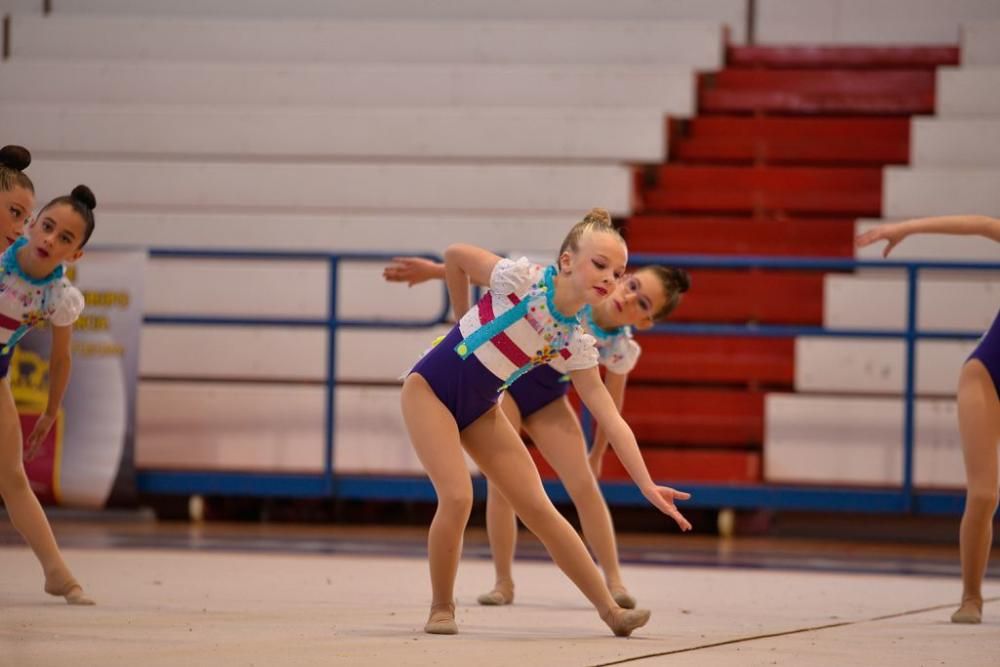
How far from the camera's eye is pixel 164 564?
18.9ft

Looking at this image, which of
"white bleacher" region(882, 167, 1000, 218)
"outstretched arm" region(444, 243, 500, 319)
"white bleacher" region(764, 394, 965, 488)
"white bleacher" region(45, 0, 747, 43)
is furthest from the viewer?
"white bleacher" region(45, 0, 747, 43)

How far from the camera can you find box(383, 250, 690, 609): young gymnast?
15.7 ft

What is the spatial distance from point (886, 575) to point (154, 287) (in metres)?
4.05

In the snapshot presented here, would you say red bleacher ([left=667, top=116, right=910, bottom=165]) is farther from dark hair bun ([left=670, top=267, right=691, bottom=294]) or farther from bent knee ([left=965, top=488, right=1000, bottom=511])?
bent knee ([left=965, top=488, right=1000, bottom=511])

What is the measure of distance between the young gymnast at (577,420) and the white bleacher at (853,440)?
272cm

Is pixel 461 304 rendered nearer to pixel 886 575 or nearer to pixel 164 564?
pixel 164 564

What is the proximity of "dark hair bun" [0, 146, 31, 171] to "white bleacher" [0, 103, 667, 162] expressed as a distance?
3.83 metres

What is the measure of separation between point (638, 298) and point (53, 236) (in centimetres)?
172

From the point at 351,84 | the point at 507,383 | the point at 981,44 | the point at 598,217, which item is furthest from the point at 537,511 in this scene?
the point at 981,44

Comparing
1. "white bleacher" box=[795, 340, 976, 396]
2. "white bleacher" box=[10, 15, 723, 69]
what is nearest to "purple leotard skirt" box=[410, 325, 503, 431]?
"white bleacher" box=[795, 340, 976, 396]

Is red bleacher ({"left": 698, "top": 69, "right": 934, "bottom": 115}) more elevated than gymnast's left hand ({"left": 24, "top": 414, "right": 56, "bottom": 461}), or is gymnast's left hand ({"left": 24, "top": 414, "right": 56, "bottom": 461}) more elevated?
red bleacher ({"left": 698, "top": 69, "right": 934, "bottom": 115})

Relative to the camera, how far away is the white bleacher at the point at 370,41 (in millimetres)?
9117

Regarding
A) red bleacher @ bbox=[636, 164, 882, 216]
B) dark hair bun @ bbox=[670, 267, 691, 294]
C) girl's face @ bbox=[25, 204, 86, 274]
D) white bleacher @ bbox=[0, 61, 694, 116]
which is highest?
white bleacher @ bbox=[0, 61, 694, 116]

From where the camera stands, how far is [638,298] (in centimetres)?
481
